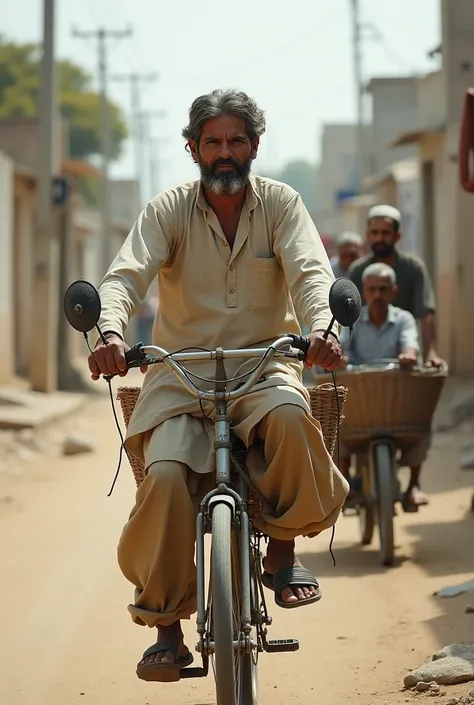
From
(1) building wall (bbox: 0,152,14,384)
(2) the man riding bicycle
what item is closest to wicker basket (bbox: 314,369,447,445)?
(2) the man riding bicycle

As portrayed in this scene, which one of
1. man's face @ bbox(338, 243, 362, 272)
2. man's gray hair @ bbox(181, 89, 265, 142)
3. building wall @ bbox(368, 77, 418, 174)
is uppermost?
building wall @ bbox(368, 77, 418, 174)

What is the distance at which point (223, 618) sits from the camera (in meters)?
4.37

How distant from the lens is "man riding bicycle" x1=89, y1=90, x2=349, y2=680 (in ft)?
15.8

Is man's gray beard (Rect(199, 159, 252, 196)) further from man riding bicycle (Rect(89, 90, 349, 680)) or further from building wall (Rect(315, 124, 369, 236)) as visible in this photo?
building wall (Rect(315, 124, 369, 236))

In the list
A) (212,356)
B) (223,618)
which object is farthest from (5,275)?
(223,618)

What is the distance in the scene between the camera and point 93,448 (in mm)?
15281

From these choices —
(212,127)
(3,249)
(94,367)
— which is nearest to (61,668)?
(94,367)

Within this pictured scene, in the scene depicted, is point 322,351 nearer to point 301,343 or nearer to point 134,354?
point 301,343

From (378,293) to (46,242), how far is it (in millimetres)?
14379

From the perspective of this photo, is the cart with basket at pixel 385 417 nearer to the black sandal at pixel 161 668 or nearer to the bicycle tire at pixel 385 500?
the bicycle tire at pixel 385 500

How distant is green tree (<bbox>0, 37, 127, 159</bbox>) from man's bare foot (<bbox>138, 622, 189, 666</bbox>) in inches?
2455

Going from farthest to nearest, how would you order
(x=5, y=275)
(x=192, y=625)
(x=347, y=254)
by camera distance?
(x=5, y=275) → (x=347, y=254) → (x=192, y=625)

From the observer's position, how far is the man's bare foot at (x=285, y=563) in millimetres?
4980

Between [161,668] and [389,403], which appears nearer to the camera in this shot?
[161,668]
